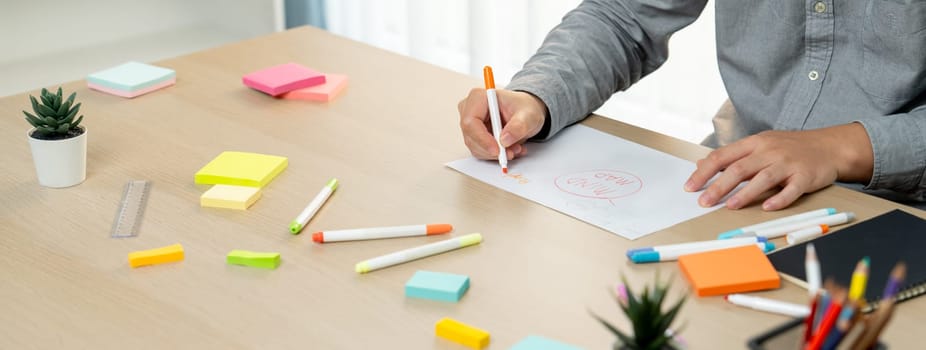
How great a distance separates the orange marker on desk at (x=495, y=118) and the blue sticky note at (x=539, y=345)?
364 millimetres

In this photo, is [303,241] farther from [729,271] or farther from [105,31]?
[105,31]

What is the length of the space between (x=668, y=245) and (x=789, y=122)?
0.42m

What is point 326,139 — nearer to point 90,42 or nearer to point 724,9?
point 724,9

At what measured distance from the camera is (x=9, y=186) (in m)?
1.05

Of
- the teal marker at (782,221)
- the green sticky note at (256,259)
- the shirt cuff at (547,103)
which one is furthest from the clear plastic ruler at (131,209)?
the teal marker at (782,221)

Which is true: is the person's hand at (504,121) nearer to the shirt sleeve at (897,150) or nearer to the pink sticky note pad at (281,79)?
the pink sticky note pad at (281,79)

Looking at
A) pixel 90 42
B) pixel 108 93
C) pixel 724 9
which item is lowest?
pixel 90 42

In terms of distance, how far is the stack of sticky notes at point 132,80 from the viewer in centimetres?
133

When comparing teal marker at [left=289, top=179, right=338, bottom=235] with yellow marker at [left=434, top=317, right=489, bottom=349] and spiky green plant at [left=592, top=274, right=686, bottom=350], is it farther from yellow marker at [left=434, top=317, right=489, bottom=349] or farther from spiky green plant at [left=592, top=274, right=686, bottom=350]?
spiky green plant at [left=592, top=274, right=686, bottom=350]

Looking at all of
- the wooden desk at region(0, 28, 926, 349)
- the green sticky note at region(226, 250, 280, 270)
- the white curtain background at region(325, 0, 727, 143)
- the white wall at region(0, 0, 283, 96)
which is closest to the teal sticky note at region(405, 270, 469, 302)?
the wooden desk at region(0, 28, 926, 349)

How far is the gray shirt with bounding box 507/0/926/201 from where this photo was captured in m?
1.11

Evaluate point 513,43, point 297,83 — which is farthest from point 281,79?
point 513,43

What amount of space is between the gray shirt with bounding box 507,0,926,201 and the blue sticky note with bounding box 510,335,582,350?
0.47 meters

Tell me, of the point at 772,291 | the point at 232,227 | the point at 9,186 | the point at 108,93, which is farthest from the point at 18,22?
the point at 772,291
